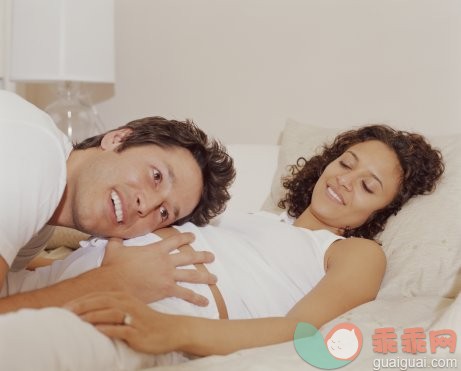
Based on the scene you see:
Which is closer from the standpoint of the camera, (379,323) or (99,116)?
(379,323)

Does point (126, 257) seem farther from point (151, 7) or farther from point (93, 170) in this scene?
point (151, 7)

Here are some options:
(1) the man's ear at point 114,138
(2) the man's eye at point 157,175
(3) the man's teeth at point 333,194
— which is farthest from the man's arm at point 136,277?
(3) the man's teeth at point 333,194

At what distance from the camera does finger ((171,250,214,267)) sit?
1.29 meters

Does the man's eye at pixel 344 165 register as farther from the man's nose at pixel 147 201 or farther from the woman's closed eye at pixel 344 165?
the man's nose at pixel 147 201

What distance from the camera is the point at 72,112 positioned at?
3.00 m

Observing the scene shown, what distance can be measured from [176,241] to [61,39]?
1.58 meters

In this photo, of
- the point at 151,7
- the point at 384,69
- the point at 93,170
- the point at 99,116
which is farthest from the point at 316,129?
the point at 99,116

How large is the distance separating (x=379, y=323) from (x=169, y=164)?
1.96 ft

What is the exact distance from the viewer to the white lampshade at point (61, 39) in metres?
2.60

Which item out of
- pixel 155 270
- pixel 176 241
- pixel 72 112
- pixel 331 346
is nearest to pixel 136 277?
pixel 155 270

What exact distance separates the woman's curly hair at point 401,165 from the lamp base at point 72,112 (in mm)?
1385

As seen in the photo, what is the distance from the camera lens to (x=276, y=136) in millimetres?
2631

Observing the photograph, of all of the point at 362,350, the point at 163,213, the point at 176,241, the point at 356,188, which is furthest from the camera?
the point at 356,188

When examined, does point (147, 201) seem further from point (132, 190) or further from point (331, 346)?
point (331, 346)
